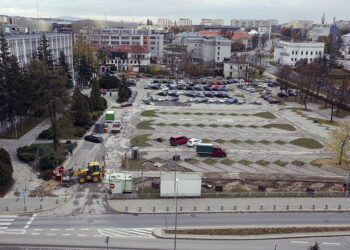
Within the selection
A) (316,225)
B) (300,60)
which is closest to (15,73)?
(316,225)

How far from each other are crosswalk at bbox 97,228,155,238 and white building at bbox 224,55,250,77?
273 ft

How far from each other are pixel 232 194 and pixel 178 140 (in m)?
14.9

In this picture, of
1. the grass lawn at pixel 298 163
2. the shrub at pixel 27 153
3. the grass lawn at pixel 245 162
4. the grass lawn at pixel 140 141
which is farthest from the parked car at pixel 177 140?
the shrub at pixel 27 153

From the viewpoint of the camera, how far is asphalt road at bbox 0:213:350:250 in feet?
76.8

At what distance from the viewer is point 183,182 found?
3011cm

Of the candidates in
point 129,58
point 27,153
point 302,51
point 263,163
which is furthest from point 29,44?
point 302,51

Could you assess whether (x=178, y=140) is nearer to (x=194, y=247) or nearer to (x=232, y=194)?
(x=232, y=194)

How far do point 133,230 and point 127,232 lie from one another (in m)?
0.51

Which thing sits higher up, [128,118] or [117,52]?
[117,52]

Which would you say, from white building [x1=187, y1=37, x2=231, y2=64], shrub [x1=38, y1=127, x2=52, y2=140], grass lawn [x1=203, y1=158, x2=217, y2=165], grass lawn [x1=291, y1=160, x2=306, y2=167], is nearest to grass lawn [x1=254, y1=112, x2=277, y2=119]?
grass lawn [x1=291, y1=160, x2=306, y2=167]

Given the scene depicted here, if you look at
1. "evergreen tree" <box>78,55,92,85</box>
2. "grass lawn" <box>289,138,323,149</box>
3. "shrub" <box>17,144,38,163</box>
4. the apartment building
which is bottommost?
"grass lawn" <box>289,138,323,149</box>

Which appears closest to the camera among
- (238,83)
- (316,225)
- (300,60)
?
(316,225)

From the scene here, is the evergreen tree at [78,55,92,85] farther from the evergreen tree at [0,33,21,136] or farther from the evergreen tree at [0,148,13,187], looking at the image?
the evergreen tree at [0,148,13,187]

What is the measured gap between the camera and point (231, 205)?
29.1m
